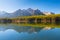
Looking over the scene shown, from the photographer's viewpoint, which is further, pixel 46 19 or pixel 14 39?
pixel 46 19

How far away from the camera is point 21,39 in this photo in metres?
13.0

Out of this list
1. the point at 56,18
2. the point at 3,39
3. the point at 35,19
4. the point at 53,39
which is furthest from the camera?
the point at 35,19

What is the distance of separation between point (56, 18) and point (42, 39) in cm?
4753

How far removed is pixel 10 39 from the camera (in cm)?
1339

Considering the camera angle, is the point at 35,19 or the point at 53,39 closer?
the point at 53,39

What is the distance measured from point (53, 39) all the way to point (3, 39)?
4713mm

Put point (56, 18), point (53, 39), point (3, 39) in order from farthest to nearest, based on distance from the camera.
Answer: point (56, 18)
point (3, 39)
point (53, 39)

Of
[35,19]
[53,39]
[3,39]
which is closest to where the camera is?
[53,39]

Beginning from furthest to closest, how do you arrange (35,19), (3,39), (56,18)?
(35,19)
(56,18)
(3,39)

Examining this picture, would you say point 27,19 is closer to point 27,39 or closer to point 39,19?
point 39,19

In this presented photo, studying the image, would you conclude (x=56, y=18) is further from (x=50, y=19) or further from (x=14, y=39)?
(x=14, y=39)

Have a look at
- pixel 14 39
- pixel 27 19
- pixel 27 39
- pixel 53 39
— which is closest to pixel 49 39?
Result: pixel 53 39

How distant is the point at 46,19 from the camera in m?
60.7

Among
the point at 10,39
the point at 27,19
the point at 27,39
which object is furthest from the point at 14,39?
the point at 27,19
